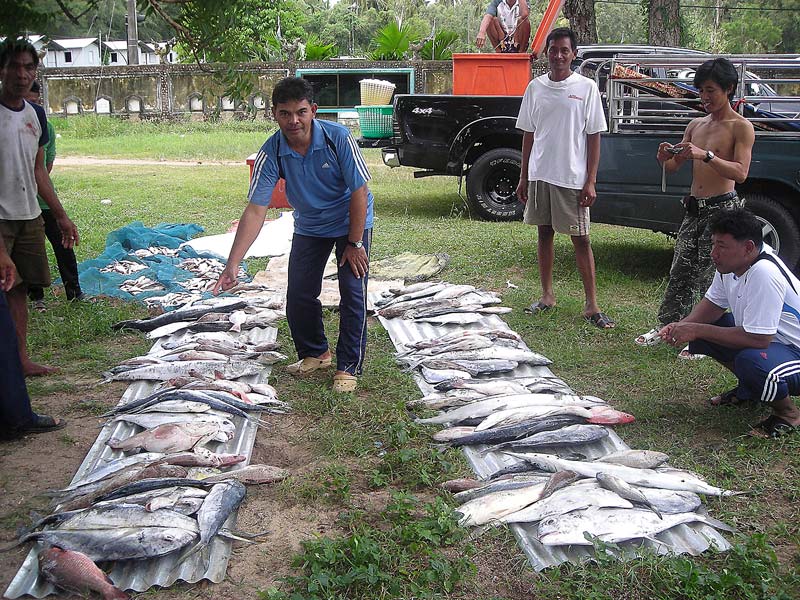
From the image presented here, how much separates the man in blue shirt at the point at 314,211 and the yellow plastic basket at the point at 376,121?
7.19 meters

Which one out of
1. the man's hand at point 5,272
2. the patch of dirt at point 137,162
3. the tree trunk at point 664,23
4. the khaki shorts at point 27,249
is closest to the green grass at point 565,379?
the khaki shorts at point 27,249

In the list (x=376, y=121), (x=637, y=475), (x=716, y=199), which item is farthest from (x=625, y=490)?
(x=376, y=121)

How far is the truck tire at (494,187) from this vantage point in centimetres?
1096

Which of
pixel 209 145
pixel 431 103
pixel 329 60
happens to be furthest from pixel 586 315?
pixel 329 60

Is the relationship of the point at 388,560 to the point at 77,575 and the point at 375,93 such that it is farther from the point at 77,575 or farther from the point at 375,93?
the point at 375,93

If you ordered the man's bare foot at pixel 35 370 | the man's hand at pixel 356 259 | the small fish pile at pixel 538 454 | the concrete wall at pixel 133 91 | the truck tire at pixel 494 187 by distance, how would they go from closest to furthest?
the small fish pile at pixel 538 454 < the man's hand at pixel 356 259 < the man's bare foot at pixel 35 370 < the truck tire at pixel 494 187 < the concrete wall at pixel 133 91

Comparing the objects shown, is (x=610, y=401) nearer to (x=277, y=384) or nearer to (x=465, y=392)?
(x=465, y=392)

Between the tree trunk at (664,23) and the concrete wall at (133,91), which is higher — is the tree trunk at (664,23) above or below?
above

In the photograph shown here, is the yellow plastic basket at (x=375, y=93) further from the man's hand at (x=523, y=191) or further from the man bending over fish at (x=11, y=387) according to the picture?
the man bending over fish at (x=11, y=387)

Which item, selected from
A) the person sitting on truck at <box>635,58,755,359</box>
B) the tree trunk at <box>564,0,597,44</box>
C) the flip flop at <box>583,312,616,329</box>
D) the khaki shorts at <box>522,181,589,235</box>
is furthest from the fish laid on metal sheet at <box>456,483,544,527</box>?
the tree trunk at <box>564,0,597,44</box>

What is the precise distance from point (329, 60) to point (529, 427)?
20.3m

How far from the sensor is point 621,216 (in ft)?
27.5

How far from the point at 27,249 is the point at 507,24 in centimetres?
793

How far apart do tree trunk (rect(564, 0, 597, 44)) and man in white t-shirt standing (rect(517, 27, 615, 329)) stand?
10790 millimetres
